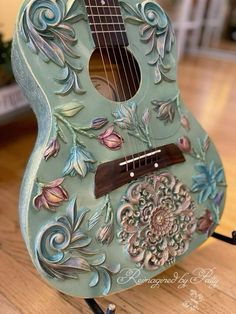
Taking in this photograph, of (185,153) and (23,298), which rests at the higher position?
(185,153)

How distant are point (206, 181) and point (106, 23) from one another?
0.36 metres

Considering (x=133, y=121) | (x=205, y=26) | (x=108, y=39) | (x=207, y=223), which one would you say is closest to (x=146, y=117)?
(x=133, y=121)

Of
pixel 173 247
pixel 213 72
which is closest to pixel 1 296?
pixel 173 247

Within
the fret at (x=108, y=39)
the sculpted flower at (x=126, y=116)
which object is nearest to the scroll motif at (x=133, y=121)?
the sculpted flower at (x=126, y=116)

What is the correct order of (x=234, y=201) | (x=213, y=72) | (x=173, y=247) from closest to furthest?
(x=173, y=247), (x=234, y=201), (x=213, y=72)

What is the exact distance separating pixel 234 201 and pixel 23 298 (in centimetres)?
62

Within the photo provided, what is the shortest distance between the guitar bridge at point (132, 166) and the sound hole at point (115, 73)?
0.36ft

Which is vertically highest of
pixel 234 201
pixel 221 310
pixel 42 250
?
pixel 42 250

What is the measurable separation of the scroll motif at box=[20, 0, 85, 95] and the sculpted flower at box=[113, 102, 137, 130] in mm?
A: 72

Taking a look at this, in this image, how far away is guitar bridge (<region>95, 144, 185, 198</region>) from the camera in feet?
1.85

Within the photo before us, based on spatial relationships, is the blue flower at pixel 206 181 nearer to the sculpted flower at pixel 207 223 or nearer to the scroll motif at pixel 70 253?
the sculpted flower at pixel 207 223

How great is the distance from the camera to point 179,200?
2.13ft

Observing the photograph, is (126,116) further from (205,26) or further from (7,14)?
(205,26)

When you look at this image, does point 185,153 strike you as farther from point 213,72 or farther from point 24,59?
point 213,72
